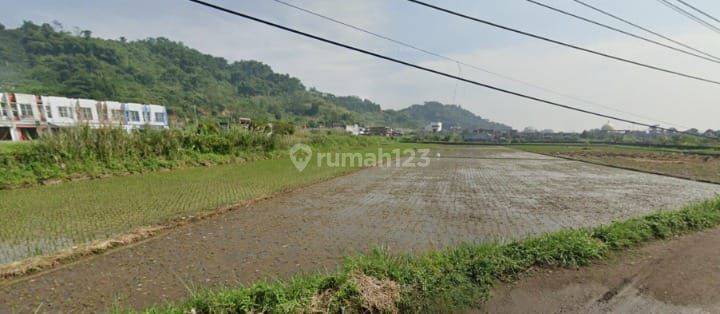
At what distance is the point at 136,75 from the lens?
8669 cm

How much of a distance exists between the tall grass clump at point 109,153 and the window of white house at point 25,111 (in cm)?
3383

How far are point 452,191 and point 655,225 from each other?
19.0ft

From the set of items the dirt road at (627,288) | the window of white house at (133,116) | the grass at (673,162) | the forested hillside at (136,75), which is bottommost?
the grass at (673,162)

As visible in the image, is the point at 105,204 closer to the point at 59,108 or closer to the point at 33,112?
the point at 33,112

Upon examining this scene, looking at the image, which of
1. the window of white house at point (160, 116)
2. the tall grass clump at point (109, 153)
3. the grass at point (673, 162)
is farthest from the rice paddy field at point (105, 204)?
the window of white house at point (160, 116)

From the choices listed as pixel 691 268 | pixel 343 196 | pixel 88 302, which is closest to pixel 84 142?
pixel 343 196

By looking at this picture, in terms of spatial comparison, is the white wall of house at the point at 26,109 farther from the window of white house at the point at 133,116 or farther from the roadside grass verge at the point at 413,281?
the roadside grass verge at the point at 413,281

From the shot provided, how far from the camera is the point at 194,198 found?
8.50m

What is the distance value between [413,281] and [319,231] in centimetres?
297

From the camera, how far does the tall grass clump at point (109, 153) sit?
10102 millimetres

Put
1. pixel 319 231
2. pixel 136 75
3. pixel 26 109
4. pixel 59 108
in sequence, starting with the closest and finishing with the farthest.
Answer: pixel 319 231 → pixel 26 109 → pixel 59 108 → pixel 136 75

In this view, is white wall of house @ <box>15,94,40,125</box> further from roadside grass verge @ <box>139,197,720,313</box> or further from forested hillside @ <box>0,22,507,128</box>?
roadside grass verge @ <box>139,197,720,313</box>

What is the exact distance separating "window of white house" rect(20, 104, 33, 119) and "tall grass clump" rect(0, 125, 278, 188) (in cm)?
3383

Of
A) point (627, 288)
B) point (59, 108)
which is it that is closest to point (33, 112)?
point (59, 108)
